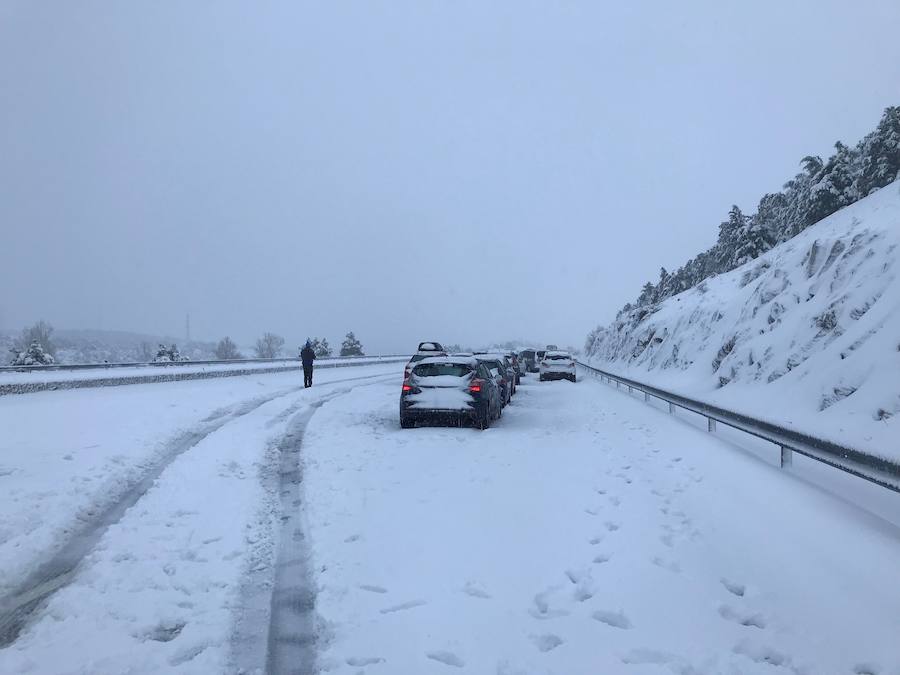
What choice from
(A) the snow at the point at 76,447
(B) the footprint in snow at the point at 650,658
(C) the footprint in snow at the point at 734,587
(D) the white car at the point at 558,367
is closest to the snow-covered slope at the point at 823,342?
(C) the footprint in snow at the point at 734,587

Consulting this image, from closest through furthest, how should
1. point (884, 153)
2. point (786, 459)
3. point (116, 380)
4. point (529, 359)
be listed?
point (786, 459), point (116, 380), point (884, 153), point (529, 359)

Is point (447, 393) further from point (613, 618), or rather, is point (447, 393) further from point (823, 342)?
point (823, 342)

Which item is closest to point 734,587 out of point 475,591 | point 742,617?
point 742,617

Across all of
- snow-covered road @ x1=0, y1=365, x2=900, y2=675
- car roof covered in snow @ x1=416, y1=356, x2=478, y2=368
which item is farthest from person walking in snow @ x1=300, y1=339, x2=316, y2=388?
snow-covered road @ x1=0, y1=365, x2=900, y2=675

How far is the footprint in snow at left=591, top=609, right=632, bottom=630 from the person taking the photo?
399 cm

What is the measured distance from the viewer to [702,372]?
73.5 feet

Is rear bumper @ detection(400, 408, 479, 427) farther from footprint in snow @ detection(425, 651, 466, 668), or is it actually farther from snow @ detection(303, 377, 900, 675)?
footprint in snow @ detection(425, 651, 466, 668)

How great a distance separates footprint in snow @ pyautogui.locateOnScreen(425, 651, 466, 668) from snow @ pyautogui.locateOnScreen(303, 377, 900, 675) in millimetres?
12

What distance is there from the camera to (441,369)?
12.8 metres

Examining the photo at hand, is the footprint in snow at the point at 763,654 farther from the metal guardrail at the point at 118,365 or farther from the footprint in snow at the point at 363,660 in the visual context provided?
the metal guardrail at the point at 118,365

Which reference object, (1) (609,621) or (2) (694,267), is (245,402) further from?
(2) (694,267)

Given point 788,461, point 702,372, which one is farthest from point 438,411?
point 702,372

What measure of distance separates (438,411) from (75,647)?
29.4 feet

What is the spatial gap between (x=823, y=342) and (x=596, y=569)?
39.7ft
